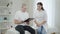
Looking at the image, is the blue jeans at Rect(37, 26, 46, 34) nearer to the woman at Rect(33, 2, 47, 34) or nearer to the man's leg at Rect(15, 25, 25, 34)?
the woman at Rect(33, 2, 47, 34)

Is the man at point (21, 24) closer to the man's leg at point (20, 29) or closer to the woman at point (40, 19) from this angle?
the man's leg at point (20, 29)

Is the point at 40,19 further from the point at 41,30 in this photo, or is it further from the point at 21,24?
the point at 21,24

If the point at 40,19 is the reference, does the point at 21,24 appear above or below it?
below

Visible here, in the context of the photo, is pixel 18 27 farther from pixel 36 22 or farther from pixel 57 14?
pixel 57 14

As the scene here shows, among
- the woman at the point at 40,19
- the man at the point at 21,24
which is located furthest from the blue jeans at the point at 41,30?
the man at the point at 21,24

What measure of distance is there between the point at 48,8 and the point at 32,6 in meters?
0.63

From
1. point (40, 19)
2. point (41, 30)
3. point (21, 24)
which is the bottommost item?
point (41, 30)

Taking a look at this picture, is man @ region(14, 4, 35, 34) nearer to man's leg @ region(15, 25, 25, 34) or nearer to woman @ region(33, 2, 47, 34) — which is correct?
man's leg @ region(15, 25, 25, 34)

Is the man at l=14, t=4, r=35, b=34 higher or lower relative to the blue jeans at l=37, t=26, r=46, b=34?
higher

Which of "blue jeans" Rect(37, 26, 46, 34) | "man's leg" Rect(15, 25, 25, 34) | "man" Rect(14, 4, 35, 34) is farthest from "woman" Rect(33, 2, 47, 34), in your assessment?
"man's leg" Rect(15, 25, 25, 34)

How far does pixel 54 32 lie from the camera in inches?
120

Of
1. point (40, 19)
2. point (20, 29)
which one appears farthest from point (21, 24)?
point (40, 19)

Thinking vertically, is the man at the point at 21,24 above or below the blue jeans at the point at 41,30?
above

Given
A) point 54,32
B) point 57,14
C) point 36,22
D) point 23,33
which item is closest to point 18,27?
point 23,33
